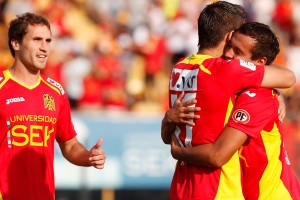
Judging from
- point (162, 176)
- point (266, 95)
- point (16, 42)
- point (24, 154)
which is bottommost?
point (162, 176)

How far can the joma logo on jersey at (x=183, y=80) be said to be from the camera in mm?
6184

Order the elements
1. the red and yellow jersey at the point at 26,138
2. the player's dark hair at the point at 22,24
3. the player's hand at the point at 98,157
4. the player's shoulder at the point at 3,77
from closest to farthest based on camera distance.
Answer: the player's hand at the point at 98,157, the red and yellow jersey at the point at 26,138, the player's shoulder at the point at 3,77, the player's dark hair at the point at 22,24

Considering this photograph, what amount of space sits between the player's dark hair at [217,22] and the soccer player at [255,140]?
103 mm

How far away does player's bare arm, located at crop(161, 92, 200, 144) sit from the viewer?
6148mm

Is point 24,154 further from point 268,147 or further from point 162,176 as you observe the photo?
point 162,176

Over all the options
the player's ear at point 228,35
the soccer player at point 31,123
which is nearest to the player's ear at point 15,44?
the soccer player at point 31,123

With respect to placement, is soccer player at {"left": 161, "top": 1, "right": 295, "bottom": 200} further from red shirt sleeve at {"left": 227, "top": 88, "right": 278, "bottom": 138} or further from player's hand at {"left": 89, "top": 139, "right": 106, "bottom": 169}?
player's hand at {"left": 89, "top": 139, "right": 106, "bottom": 169}

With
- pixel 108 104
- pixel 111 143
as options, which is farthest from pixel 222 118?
pixel 108 104

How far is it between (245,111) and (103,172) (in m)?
8.23

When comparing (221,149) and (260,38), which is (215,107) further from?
(260,38)

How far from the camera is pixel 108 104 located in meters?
15.8

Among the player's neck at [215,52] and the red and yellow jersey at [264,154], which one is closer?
the red and yellow jersey at [264,154]

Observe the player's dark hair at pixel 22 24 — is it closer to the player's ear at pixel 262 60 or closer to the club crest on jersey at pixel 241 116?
the player's ear at pixel 262 60

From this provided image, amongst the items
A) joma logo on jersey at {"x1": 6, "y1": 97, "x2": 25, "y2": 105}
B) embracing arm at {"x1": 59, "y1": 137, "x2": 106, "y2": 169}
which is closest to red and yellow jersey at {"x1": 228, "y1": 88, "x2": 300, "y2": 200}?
embracing arm at {"x1": 59, "y1": 137, "x2": 106, "y2": 169}
